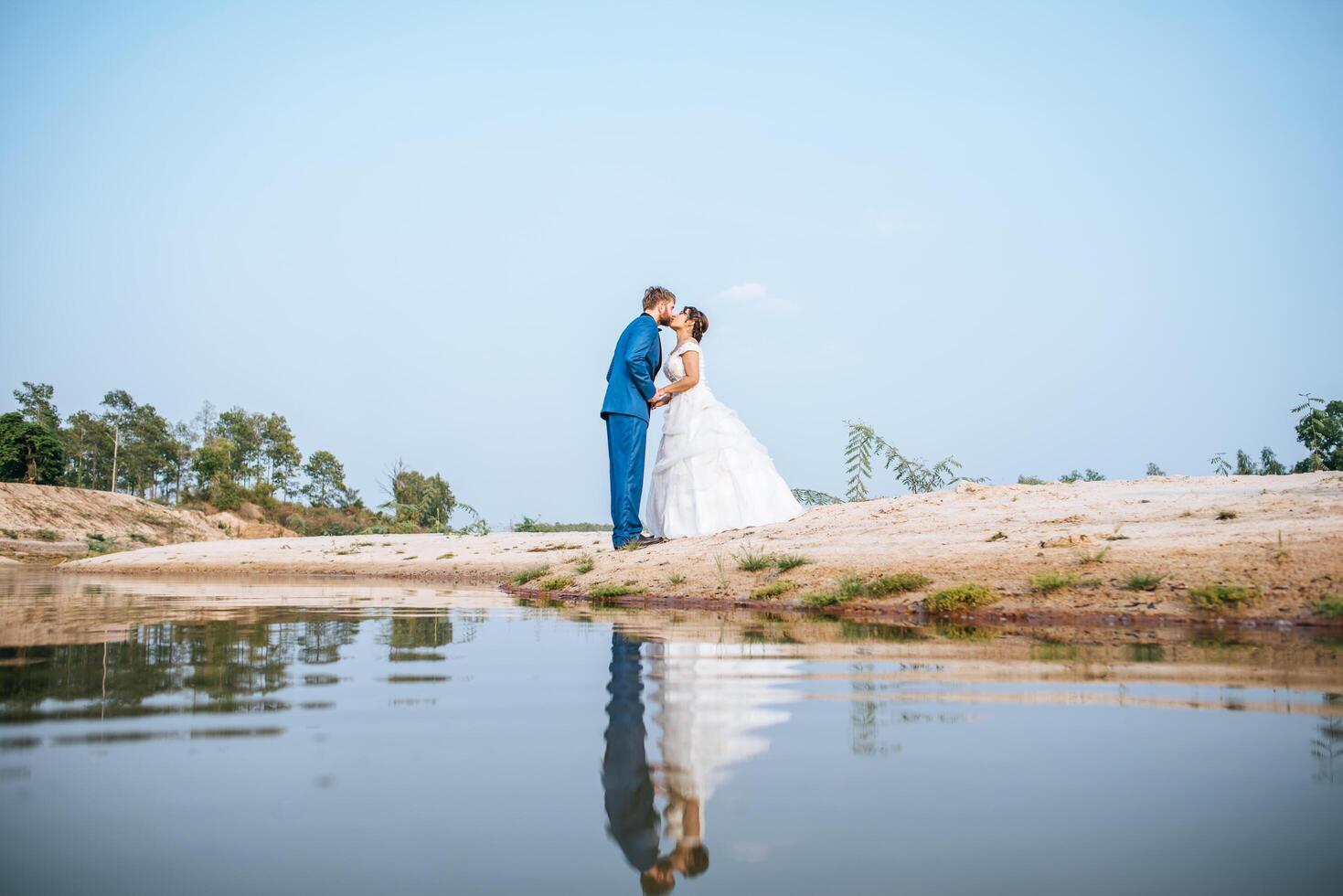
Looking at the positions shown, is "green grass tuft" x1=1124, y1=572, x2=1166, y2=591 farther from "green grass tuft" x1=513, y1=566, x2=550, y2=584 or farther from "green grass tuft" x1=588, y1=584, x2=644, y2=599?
"green grass tuft" x1=513, y1=566, x2=550, y2=584

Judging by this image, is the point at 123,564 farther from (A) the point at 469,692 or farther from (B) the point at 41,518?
(B) the point at 41,518

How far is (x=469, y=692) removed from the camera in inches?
125

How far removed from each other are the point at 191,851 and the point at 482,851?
508 mm

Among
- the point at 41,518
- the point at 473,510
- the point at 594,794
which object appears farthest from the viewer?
the point at 41,518

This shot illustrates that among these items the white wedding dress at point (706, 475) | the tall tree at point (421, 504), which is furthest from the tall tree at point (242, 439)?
the white wedding dress at point (706, 475)

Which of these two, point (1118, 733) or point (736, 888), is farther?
point (1118, 733)

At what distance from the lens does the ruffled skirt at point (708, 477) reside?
11.2 m

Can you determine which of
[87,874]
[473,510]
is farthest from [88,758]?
[473,510]

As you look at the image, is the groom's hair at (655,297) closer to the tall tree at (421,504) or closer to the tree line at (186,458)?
the tall tree at (421,504)

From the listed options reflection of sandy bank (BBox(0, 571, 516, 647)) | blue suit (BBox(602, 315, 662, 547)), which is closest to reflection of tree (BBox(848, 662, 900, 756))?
reflection of sandy bank (BBox(0, 571, 516, 647))

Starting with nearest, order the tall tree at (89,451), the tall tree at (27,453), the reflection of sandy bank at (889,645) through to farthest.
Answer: the reflection of sandy bank at (889,645), the tall tree at (27,453), the tall tree at (89,451)

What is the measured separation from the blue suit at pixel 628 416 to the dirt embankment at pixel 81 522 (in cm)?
3167

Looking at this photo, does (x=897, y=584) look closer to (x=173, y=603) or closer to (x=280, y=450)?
(x=173, y=603)

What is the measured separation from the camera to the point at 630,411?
1122cm
